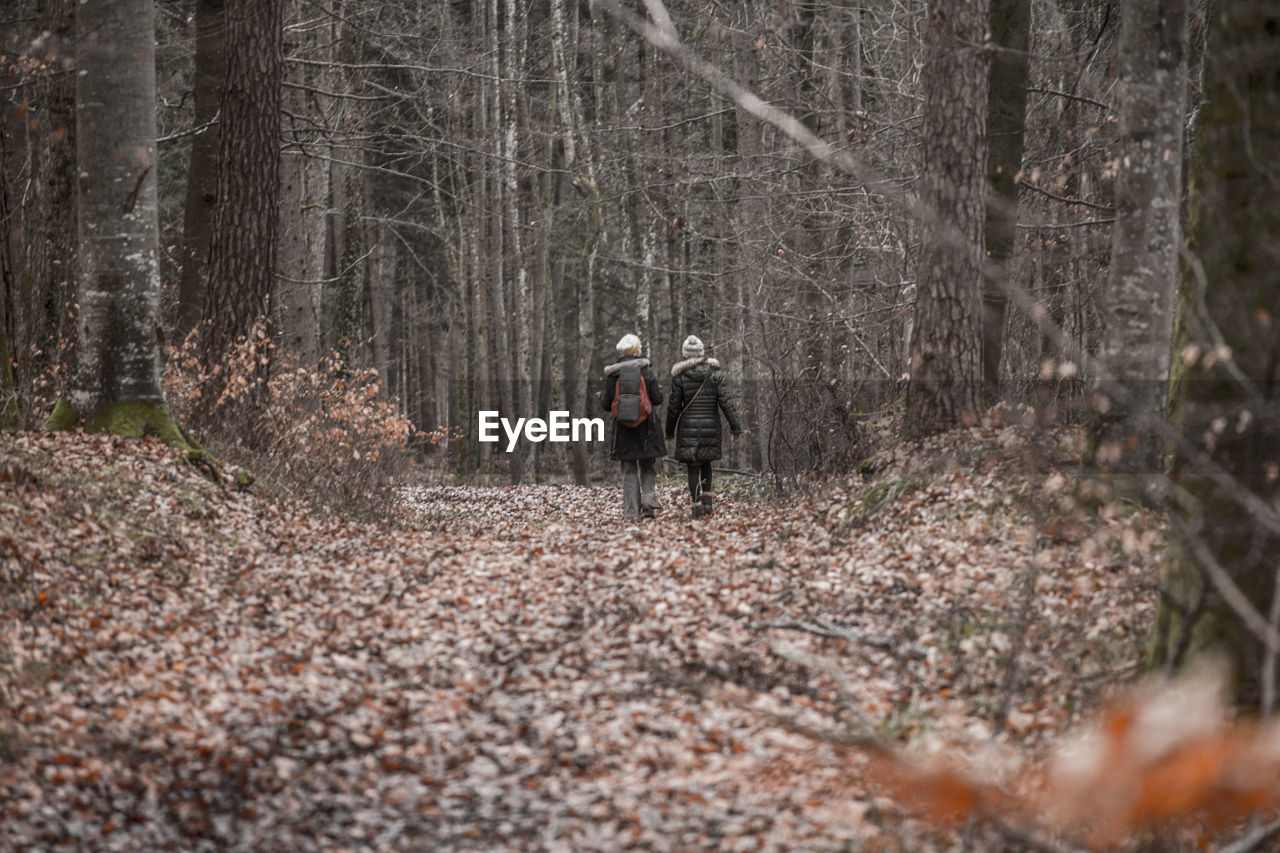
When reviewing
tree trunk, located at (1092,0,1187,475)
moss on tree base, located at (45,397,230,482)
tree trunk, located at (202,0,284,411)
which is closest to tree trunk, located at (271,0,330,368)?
tree trunk, located at (202,0,284,411)

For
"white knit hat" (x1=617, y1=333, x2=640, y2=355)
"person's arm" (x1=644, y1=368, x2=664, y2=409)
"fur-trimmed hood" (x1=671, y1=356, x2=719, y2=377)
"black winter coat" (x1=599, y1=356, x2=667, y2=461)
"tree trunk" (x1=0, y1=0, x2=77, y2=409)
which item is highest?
"tree trunk" (x1=0, y1=0, x2=77, y2=409)

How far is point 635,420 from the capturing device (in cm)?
1255

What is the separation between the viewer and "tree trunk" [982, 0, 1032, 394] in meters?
10.8

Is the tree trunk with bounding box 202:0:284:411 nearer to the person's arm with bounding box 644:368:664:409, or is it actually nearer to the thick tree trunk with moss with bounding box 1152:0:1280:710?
the person's arm with bounding box 644:368:664:409

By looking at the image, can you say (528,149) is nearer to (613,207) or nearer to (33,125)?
(613,207)

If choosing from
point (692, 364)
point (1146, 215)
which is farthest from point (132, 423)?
point (1146, 215)

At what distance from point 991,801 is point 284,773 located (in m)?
3.20

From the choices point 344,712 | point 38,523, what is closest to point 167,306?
point 38,523

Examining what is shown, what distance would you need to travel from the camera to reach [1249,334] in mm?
4414

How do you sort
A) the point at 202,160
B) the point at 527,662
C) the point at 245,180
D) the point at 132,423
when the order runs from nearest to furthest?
1. the point at 527,662
2. the point at 132,423
3. the point at 245,180
4. the point at 202,160

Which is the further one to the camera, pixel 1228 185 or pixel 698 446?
pixel 698 446

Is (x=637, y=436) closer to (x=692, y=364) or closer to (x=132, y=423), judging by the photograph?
(x=692, y=364)

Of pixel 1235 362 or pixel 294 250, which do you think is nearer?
pixel 1235 362

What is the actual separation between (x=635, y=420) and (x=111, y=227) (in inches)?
228
